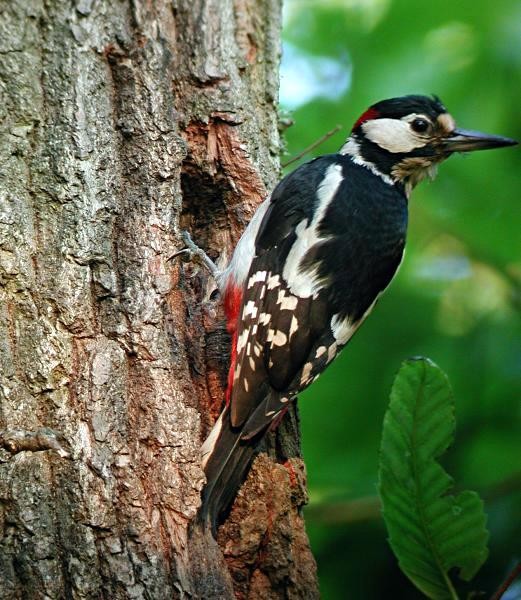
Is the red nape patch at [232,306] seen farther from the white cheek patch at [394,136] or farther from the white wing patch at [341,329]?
the white cheek patch at [394,136]

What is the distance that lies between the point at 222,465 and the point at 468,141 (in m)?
1.51

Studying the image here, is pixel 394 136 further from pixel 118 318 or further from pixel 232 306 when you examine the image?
pixel 118 318

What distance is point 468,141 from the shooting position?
3.00 meters

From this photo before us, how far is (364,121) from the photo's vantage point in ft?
10.2

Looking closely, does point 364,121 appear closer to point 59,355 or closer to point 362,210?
point 362,210

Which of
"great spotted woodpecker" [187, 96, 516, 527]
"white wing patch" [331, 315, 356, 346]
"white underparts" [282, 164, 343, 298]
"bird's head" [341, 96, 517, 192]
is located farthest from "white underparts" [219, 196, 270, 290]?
"bird's head" [341, 96, 517, 192]

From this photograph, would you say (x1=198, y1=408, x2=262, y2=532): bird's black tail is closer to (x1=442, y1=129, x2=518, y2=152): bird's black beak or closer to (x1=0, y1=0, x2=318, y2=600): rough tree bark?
(x1=0, y1=0, x2=318, y2=600): rough tree bark

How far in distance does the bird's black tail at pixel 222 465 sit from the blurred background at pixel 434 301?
2.48 feet

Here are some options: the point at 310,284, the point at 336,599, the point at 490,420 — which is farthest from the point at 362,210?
the point at 336,599

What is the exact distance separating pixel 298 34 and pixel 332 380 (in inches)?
62.8

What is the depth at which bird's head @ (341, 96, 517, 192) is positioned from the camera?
9.93 feet

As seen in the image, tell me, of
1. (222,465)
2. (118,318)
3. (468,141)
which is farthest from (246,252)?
(468,141)

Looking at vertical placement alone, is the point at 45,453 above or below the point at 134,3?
below

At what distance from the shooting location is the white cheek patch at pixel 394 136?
306 cm
